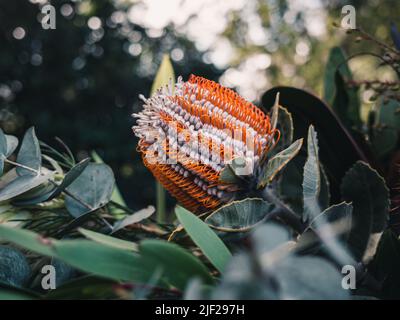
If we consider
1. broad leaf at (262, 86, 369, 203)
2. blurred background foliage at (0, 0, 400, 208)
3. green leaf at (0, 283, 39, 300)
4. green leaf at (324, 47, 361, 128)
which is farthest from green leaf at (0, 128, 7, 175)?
blurred background foliage at (0, 0, 400, 208)

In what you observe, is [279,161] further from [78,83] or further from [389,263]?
[78,83]

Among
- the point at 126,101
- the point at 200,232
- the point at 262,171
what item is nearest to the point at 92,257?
the point at 200,232

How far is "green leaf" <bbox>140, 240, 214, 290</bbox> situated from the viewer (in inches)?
9.4

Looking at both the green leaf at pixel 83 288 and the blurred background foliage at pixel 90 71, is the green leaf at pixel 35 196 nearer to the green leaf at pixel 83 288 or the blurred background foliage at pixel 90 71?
the green leaf at pixel 83 288

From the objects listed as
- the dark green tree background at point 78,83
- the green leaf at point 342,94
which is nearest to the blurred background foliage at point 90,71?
the dark green tree background at point 78,83

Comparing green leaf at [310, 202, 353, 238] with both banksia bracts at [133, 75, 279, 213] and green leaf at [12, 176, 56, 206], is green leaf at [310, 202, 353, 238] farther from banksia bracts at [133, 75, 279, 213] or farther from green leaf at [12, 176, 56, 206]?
green leaf at [12, 176, 56, 206]

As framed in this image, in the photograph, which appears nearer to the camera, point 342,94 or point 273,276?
point 273,276

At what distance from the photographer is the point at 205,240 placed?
291 mm

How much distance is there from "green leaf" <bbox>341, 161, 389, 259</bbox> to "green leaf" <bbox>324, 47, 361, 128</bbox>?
167 millimetres

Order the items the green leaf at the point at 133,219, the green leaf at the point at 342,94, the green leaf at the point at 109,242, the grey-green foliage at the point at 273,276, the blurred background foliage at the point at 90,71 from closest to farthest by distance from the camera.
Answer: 1. the grey-green foliage at the point at 273,276
2. the green leaf at the point at 109,242
3. the green leaf at the point at 133,219
4. the green leaf at the point at 342,94
5. the blurred background foliage at the point at 90,71

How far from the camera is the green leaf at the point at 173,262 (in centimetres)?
24

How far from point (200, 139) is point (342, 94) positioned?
0.74ft

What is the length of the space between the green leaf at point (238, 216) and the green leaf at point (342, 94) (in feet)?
0.73

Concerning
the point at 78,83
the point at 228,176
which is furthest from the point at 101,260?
the point at 78,83
